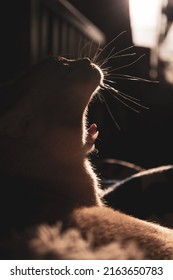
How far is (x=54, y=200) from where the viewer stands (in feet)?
4.02

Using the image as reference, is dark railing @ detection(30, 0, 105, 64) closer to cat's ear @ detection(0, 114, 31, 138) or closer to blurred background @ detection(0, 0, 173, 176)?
blurred background @ detection(0, 0, 173, 176)

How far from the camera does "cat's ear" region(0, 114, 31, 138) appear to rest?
1402mm

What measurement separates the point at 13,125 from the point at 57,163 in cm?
22

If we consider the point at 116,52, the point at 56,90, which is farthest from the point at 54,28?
the point at 56,90

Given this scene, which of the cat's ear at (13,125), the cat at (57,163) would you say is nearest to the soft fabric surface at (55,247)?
the cat at (57,163)

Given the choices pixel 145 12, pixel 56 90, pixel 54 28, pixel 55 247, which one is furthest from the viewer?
pixel 54 28

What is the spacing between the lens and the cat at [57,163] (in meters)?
1.08

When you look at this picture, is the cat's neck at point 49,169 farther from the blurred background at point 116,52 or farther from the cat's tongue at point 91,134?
the blurred background at point 116,52

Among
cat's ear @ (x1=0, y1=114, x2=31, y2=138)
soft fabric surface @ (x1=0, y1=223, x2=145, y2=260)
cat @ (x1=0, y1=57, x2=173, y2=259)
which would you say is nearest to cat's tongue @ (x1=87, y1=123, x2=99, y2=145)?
cat @ (x1=0, y1=57, x2=173, y2=259)

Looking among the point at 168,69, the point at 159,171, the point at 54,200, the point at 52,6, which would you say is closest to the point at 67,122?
the point at 54,200

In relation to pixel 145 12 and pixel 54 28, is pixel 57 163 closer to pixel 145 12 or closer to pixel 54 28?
pixel 145 12

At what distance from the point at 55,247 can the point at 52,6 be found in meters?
2.63

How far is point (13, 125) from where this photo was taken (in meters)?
1.42

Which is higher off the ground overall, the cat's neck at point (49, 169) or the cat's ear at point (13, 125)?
the cat's ear at point (13, 125)
